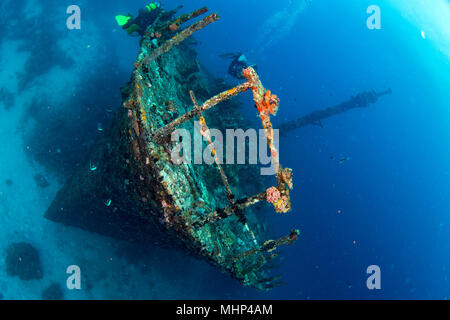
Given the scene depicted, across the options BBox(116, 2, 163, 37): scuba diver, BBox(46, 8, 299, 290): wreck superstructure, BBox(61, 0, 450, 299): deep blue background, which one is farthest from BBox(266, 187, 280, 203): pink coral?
BBox(61, 0, 450, 299): deep blue background

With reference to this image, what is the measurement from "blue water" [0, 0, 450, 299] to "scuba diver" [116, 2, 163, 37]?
162 inches

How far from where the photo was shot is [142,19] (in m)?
8.00

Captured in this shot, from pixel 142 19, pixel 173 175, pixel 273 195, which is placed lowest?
pixel 273 195

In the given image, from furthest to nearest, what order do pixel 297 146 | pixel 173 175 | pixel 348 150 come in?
pixel 348 150
pixel 297 146
pixel 173 175

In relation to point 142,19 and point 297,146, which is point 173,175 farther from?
point 297,146

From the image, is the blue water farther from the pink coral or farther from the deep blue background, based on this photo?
the pink coral

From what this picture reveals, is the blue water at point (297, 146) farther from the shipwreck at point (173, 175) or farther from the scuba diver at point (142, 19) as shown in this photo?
the shipwreck at point (173, 175)

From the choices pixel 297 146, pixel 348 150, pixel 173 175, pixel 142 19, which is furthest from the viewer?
pixel 348 150

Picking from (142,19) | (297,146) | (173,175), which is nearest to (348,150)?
(297,146)

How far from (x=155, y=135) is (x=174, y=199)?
1011 millimetres

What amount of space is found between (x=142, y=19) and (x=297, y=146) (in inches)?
469

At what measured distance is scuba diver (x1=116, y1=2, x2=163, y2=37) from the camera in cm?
781

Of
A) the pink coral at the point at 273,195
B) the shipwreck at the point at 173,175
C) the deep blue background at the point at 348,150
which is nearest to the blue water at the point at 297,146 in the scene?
the deep blue background at the point at 348,150
